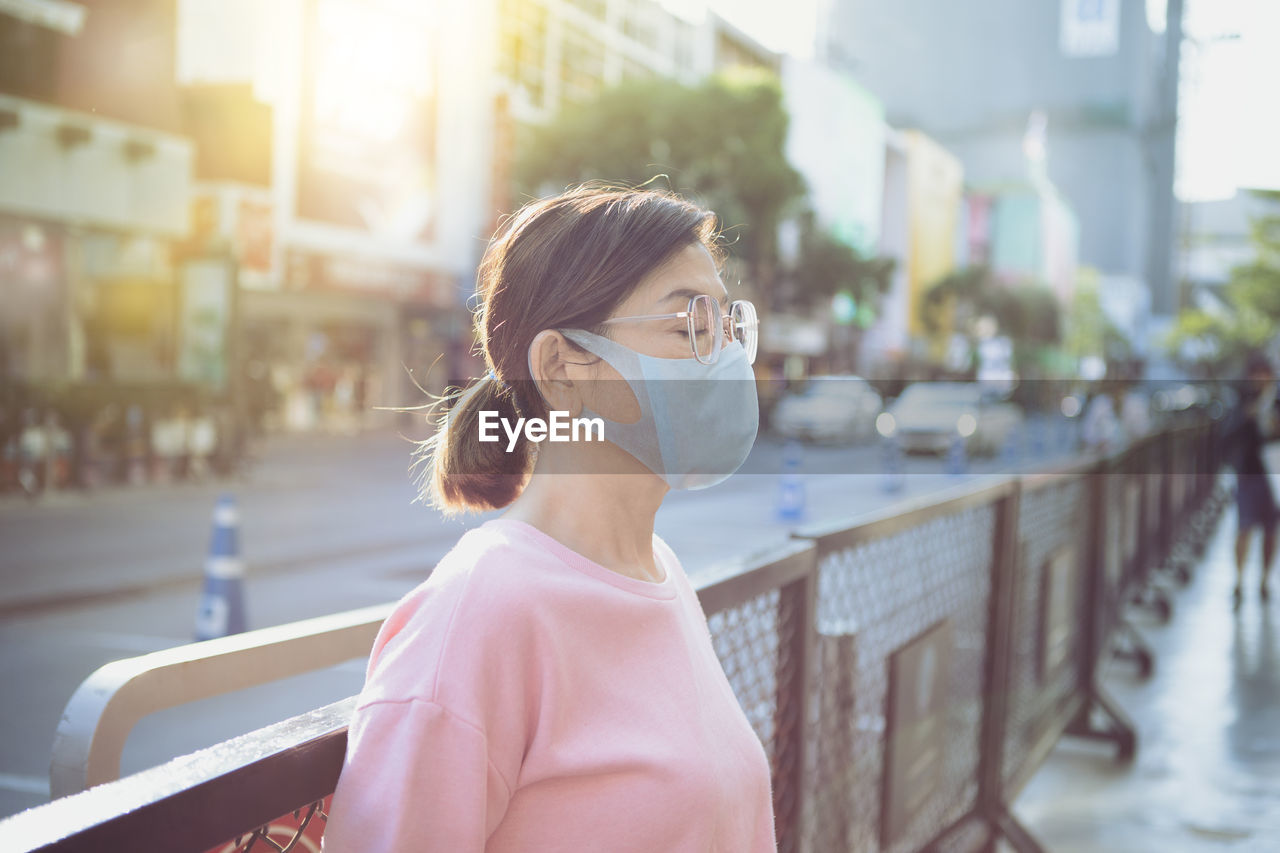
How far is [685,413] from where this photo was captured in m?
1.53

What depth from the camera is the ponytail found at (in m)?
1.57

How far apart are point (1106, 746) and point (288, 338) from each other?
26.2 meters

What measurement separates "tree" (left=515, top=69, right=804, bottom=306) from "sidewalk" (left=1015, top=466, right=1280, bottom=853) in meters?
23.5

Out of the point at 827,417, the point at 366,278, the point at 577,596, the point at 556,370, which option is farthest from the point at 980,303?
the point at 577,596

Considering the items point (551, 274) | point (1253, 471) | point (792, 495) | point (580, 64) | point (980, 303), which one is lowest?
point (792, 495)

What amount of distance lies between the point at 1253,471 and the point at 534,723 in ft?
30.9

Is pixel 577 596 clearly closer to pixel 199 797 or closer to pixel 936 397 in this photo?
pixel 199 797

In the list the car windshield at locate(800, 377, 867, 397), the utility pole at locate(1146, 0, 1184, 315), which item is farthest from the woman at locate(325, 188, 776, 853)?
the utility pole at locate(1146, 0, 1184, 315)

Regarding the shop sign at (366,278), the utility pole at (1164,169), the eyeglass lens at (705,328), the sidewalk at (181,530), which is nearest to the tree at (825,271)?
the shop sign at (366,278)

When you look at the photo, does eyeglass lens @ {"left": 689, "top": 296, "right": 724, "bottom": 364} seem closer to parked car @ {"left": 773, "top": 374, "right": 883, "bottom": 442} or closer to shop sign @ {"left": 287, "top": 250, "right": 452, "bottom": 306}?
shop sign @ {"left": 287, "top": 250, "right": 452, "bottom": 306}

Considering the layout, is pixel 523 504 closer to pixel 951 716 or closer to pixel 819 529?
pixel 819 529

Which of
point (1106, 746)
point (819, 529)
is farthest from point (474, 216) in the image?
point (819, 529)

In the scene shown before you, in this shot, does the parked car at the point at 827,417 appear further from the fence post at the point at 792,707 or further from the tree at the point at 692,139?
the fence post at the point at 792,707

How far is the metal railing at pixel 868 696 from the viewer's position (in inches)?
43.4
